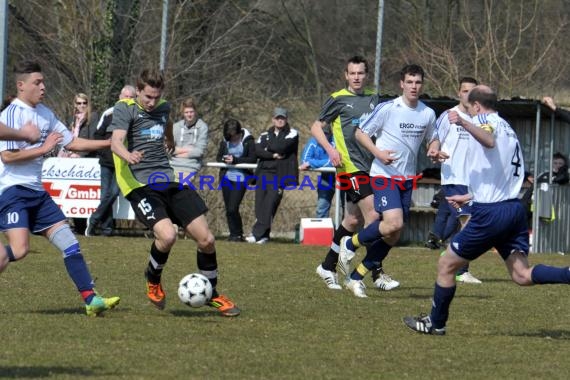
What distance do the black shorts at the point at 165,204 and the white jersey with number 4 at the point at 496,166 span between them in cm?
231

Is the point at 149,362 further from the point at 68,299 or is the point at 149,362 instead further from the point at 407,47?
the point at 407,47

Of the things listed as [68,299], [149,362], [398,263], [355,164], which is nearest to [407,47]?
[398,263]

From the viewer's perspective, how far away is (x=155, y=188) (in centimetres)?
941

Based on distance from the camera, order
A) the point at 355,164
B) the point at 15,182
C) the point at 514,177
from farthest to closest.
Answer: the point at 355,164 < the point at 15,182 < the point at 514,177

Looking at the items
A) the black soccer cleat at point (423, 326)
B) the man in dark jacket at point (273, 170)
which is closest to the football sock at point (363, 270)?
the black soccer cleat at point (423, 326)

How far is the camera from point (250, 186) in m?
18.3

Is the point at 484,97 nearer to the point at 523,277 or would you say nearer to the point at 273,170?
the point at 523,277

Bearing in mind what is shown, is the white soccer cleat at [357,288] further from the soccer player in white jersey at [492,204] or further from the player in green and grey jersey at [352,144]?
the soccer player in white jersey at [492,204]

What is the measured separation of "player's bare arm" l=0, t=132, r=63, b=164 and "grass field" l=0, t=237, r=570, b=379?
1.21 m

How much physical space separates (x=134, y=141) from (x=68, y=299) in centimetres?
173

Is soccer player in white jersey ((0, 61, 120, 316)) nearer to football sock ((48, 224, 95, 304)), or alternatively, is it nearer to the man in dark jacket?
football sock ((48, 224, 95, 304))

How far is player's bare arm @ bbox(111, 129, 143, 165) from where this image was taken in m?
8.99

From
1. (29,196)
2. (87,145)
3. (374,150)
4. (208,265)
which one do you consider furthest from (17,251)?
(374,150)

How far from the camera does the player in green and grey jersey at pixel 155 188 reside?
934 centimetres
